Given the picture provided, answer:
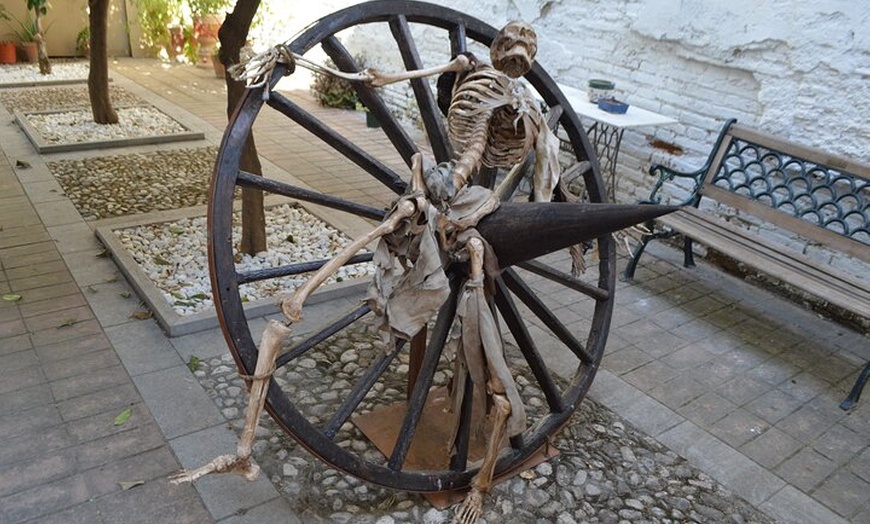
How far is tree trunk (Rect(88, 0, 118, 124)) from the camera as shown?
680cm

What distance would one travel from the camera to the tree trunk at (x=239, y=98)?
4078 millimetres

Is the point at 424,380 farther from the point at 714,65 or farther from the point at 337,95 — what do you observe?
the point at 337,95

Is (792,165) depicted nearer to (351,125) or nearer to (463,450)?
(463,450)

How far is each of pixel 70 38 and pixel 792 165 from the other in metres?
11.2

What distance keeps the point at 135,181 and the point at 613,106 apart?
427cm

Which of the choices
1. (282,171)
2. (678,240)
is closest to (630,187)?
(678,240)

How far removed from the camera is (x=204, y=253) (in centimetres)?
467

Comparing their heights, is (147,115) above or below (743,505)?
above

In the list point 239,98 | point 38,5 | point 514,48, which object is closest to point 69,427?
point 239,98

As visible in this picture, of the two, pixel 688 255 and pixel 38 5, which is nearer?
pixel 688 255

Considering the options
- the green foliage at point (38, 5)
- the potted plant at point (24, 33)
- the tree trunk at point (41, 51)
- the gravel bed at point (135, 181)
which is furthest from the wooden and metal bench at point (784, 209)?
the potted plant at point (24, 33)

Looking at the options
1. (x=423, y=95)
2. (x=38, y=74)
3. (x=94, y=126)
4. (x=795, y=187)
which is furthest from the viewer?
(x=38, y=74)

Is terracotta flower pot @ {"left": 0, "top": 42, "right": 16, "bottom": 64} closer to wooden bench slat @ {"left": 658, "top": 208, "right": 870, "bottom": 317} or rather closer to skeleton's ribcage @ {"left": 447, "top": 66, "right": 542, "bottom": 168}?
wooden bench slat @ {"left": 658, "top": 208, "right": 870, "bottom": 317}

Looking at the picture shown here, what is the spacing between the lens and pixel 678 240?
224 inches
